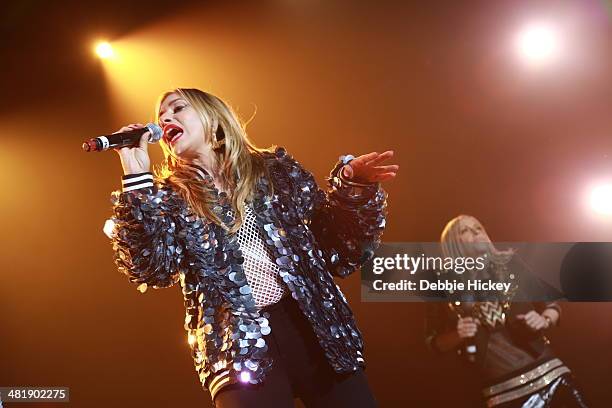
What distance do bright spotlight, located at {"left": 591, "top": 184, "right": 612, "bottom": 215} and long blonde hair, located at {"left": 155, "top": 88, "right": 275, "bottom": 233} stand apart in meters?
2.25

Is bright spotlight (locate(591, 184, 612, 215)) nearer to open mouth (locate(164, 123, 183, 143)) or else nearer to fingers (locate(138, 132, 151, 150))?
open mouth (locate(164, 123, 183, 143))

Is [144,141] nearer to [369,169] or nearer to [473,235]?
[369,169]

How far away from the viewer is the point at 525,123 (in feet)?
12.1

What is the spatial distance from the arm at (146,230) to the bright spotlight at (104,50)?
2.41 m

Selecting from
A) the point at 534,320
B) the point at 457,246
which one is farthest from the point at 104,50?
the point at 534,320

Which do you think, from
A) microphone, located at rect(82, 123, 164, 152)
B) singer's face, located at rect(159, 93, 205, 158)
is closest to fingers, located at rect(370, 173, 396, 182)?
singer's face, located at rect(159, 93, 205, 158)

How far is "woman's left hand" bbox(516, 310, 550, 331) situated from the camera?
11.3 ft

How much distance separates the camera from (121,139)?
1744mm

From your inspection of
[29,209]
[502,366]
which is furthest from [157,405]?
[502,366]

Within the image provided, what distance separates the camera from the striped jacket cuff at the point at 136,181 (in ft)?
5.58

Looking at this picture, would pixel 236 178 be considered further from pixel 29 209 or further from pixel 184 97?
pixel 29 209

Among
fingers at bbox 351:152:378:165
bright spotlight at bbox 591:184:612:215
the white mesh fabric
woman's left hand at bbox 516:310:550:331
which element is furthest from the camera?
bright spotlight at bbox 591:184:612:215

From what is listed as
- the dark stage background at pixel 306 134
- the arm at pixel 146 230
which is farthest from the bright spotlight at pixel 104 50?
the arm at pixel 146 230

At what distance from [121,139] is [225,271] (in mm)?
410
